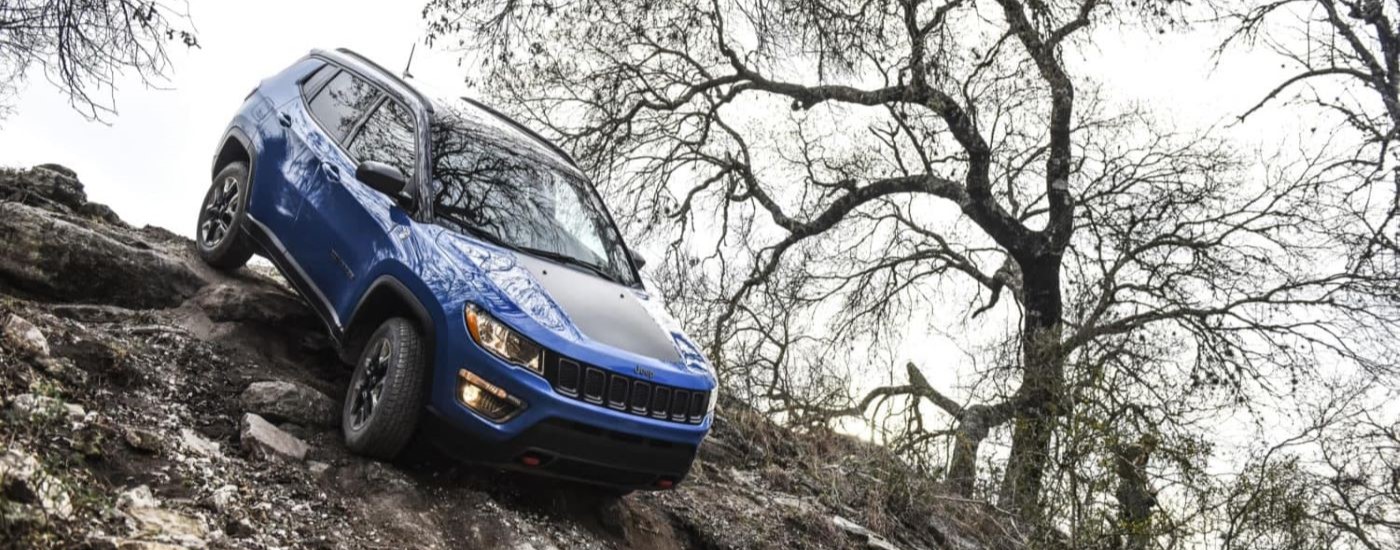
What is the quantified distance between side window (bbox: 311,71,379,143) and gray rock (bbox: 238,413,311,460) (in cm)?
198

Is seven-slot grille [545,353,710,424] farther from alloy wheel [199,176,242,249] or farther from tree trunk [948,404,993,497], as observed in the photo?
tree trunk [948,404,993,497]

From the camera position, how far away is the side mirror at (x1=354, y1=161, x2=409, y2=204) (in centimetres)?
545

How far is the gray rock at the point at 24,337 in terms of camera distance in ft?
16.1

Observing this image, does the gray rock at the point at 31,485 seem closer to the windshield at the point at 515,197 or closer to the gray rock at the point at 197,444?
the gray rock at the point at 197,444

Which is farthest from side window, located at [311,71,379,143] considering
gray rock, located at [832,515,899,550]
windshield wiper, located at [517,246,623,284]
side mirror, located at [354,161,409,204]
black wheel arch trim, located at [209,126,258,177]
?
gray rock, located at [832,515,899,550]

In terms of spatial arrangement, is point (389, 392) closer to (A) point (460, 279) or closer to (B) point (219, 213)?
(A) point (460, 279)

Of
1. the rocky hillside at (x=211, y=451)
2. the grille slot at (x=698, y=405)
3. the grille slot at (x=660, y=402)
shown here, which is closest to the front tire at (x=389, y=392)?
the rocky hillside at (x=211, y=451)

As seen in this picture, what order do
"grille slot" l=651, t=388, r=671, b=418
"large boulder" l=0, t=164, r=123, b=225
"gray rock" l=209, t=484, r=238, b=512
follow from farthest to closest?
"large boulder" l=0, t=164, r=123, b=225 → "grille slot" l=651, t=388, r=671, b=418 → "gray rock" l=209, t=484, r=238, b=512

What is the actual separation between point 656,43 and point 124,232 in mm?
7413

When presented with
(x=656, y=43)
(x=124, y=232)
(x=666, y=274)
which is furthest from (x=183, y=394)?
(x=666, y=274)

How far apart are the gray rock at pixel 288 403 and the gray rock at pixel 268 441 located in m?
0.14

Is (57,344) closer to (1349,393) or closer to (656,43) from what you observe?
(656,43)

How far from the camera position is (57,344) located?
5.35 metres

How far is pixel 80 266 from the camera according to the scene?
22.1ft
